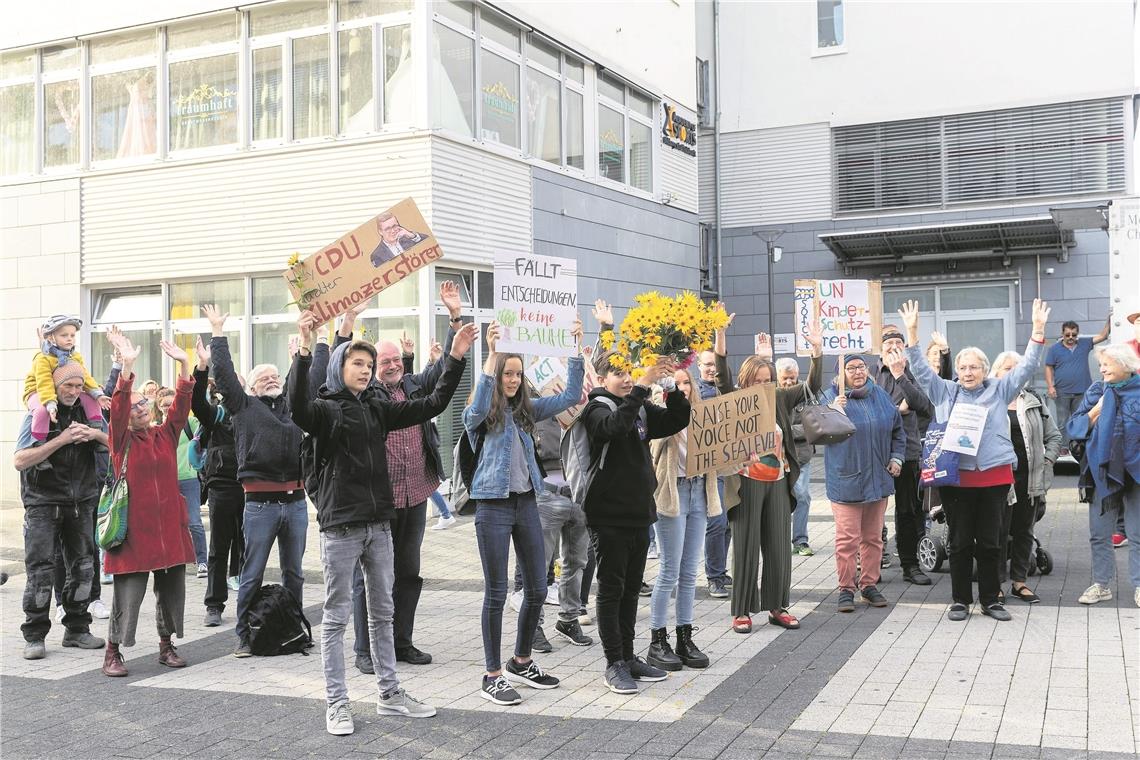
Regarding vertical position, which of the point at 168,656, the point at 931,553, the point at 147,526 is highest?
the point at 147,526

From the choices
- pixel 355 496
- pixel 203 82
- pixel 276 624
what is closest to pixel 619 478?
pixel 355 496

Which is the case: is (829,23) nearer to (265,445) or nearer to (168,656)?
(265,445)

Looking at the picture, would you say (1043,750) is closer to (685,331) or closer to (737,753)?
(737,753)

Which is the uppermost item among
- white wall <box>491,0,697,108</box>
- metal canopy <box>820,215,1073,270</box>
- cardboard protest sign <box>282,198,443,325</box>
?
white wall <box>491,0,697,108</box>

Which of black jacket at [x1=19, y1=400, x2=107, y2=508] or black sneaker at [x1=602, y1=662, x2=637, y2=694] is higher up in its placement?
black jacket at [x1=19, y1=400, x2=107, y2=508]

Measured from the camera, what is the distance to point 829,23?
23.8 metres

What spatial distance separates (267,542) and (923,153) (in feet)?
62.6

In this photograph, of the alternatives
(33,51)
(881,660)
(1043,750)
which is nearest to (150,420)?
(881,660)

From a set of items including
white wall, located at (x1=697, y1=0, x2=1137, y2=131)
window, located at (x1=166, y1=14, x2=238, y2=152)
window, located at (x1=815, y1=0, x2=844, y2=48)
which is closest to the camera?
window, located at (x1=166, y1=14, x2=238, y2=152)

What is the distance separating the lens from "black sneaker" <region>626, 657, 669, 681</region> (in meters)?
6.63

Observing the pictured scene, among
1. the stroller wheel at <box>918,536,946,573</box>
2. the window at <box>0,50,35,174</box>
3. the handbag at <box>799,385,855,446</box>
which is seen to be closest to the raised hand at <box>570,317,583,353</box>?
the handbag at <box>799,385,855,446</box>

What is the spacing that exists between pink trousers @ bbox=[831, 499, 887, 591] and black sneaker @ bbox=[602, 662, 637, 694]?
9.05 feet

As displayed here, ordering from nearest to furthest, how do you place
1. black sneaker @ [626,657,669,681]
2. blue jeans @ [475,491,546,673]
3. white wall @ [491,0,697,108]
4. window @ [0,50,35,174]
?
blue jeans @ [475,491,546,673] < black sneaker @ [626,657,669,681] < window @ [0,50,35,174] < white wall @ [491,0,697,108]

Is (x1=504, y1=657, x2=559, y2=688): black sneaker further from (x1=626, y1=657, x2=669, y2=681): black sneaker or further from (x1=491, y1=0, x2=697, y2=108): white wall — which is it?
(x1=491, y1=0, x2=697, y2=108): white wall
